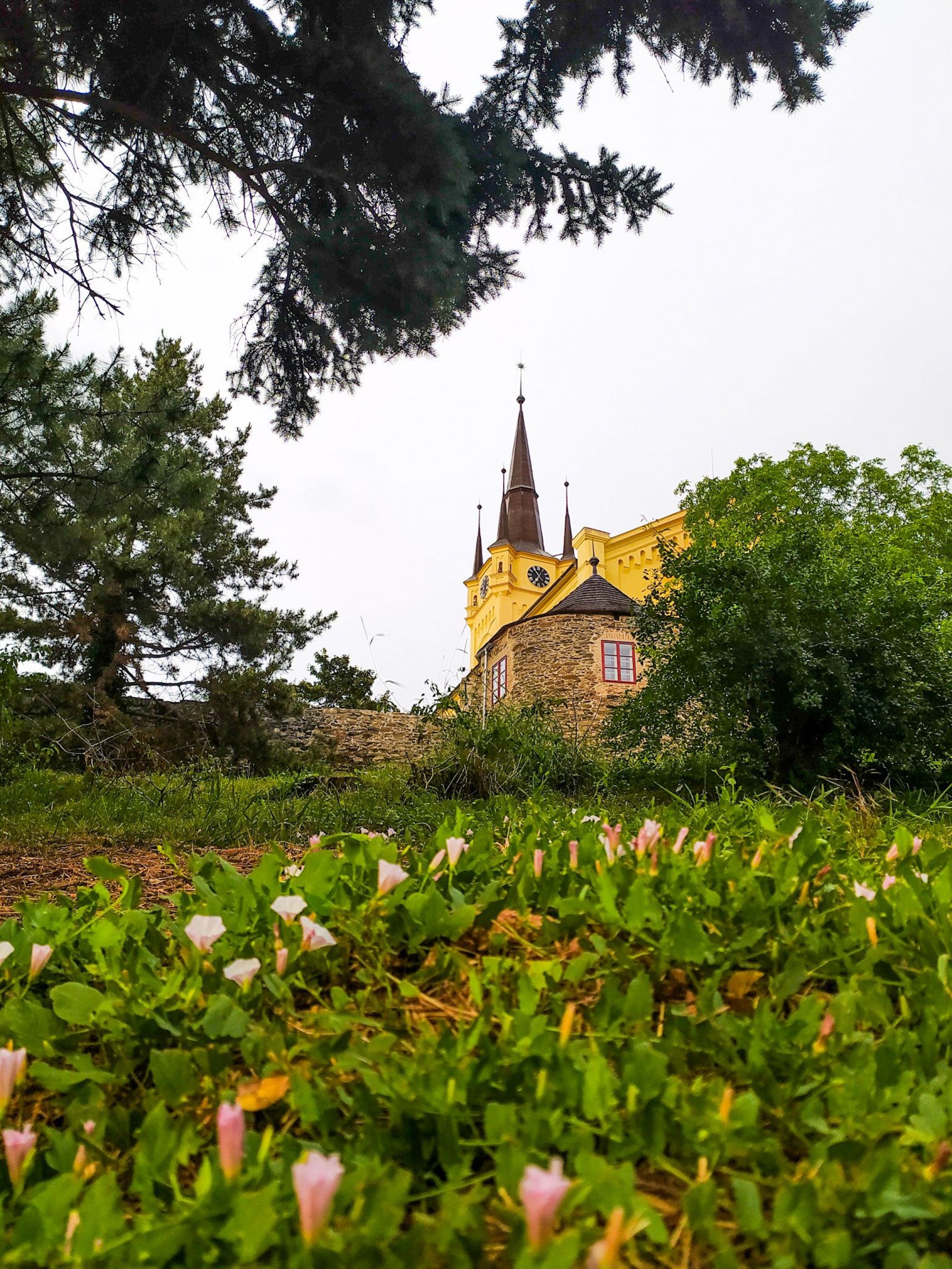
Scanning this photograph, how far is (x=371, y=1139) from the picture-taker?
0.95 meters

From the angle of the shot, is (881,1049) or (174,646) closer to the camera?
(881,1049)

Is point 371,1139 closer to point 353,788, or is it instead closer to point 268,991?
point 268,991

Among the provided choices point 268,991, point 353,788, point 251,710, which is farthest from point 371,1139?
point 251,710

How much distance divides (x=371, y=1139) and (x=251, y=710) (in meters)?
14.0

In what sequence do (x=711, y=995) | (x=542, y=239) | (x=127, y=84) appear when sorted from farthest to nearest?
(x=542, y=239) < (x=127, y=84) < (x=711, y=995)

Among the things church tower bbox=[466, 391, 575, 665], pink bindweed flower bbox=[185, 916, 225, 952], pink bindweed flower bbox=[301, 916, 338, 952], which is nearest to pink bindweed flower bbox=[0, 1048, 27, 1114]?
pink bindweed flower bbox=[185, 916, 225, 952]

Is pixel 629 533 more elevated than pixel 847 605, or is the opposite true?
pixel 629 533

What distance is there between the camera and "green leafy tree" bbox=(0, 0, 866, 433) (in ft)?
13.2

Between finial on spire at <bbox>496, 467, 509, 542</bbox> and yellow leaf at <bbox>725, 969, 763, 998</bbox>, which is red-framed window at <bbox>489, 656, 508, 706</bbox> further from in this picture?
finial on spire at <bbox>496, 467, 509, 542</bbox>

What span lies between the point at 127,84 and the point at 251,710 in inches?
440

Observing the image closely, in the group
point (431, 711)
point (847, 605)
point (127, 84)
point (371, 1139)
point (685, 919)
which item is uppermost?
point (127, 84)

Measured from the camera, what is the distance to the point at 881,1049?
102 centimetres

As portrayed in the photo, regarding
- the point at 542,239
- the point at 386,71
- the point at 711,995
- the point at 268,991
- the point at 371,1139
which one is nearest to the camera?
the point at 371,1139

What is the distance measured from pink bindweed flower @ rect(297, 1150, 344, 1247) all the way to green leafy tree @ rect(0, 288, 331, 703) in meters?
5.64
